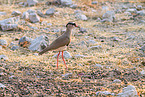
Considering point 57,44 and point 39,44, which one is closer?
point 57,44

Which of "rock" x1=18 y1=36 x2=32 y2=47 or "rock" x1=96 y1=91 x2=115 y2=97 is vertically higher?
"rock" x1=18 y1=36 x2=32 y2=47

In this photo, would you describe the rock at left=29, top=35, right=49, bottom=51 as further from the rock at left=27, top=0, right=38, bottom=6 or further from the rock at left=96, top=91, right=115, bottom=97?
the rock at left=27, top=0, right=38, bottom=6

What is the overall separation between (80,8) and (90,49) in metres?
4.57

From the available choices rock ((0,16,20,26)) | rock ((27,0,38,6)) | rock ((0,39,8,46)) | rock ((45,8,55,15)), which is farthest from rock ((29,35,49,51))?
rock ((27,0,38,6))

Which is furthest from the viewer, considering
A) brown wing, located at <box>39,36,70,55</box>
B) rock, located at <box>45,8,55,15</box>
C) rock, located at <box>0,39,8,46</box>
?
rock, located at <box>45,8,55,15</box>

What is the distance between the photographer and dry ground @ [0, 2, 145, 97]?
450cm

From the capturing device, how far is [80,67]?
18.1ft

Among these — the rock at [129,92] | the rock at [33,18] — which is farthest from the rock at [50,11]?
the rock at [129,92]

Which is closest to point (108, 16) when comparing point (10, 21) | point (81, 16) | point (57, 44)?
point (81, 16)

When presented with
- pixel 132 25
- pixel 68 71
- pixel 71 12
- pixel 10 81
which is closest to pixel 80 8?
pixel 71 12

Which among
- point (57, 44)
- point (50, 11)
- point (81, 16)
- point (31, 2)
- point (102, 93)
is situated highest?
point (31, 2)

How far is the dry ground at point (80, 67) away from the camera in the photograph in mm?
4500

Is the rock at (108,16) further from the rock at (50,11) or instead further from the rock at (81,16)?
the rock at (50,11)

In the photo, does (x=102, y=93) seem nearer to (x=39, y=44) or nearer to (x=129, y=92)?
(x=129, y=92)
